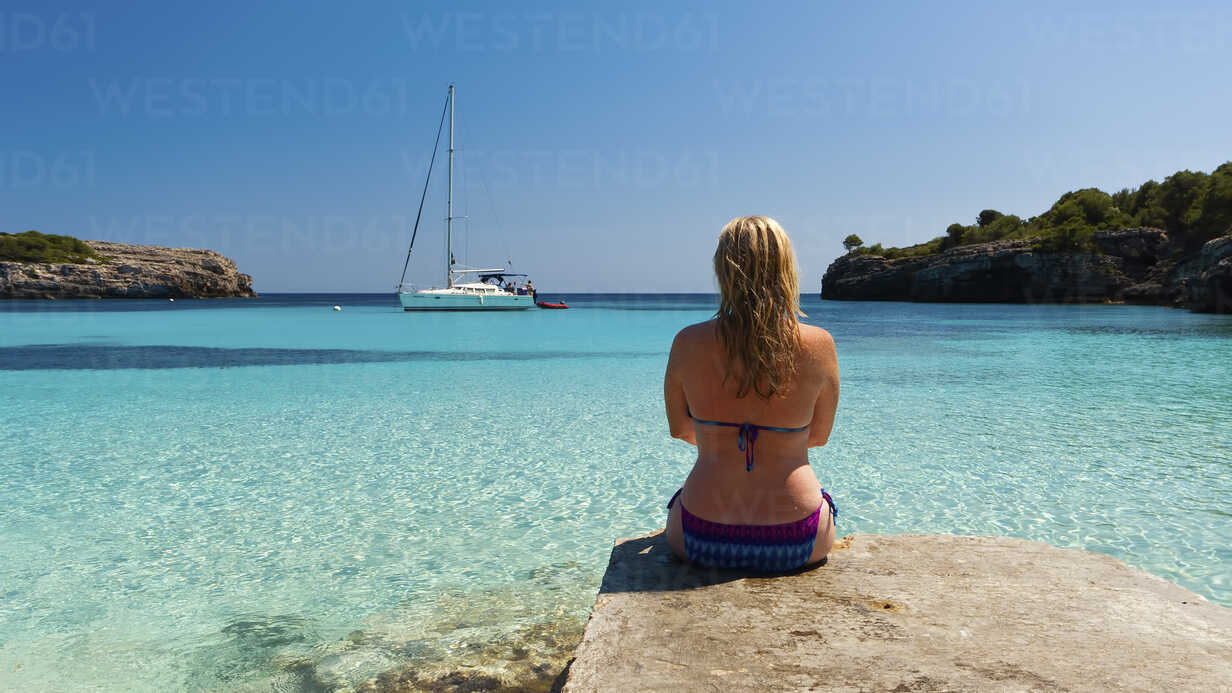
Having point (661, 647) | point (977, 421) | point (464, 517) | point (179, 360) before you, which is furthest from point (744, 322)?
point (179, 360)

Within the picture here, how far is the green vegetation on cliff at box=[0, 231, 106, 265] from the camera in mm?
89812

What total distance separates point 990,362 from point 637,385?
32.4 feet

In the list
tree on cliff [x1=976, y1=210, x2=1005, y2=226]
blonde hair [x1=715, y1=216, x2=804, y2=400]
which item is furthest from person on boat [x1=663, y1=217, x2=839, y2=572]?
tree on cliff [x1=976, y1=210, x2=1005, y2=226]

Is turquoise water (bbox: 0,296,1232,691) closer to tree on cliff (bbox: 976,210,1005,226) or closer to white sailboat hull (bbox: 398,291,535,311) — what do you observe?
white sailboat hull (bbox: 398,291,535,311)

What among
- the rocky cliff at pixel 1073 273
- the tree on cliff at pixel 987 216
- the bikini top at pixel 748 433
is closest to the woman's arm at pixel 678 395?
the bikini top at pixel 748 433

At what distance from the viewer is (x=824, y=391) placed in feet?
8.89

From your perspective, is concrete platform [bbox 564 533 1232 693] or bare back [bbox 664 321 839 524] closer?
concrete platform [bbox 564 533 1232 693]

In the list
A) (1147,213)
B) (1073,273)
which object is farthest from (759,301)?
(1147,213)

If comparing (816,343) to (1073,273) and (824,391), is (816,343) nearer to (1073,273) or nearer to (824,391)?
(824,391)

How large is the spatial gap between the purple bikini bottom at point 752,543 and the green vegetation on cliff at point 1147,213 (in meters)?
61.6

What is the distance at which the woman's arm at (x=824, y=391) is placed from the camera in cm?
260

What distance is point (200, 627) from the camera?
3938 mm

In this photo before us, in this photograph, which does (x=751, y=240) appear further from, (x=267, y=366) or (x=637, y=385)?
(x=267, y=366)

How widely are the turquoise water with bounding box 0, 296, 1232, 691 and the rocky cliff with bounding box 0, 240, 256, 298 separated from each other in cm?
9343
